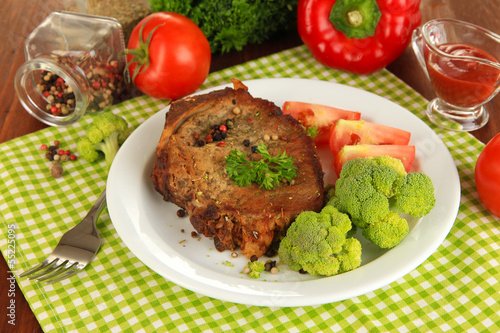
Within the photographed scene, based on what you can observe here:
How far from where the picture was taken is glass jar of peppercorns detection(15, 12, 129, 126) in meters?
3.58

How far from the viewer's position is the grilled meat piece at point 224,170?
270 centimetres

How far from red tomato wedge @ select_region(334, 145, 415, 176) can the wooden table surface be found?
0.84 metres

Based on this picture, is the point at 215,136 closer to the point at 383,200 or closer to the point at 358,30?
the point at 383,200

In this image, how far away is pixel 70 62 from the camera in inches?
137

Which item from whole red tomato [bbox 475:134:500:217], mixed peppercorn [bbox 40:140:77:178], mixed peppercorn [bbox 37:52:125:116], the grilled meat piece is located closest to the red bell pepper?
the grilled meat piece

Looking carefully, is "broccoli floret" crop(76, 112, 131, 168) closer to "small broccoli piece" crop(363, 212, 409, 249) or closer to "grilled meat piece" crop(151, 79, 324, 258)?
"grilled meat piece" crop(151, 79, 324, 258)

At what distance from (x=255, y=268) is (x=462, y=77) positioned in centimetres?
187

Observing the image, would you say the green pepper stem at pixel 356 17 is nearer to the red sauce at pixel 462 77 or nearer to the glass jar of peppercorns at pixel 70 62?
the red sauce at pixel 462 77

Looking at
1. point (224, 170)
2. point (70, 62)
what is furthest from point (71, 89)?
point (224, 170)

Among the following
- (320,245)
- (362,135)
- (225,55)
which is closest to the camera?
(320,245)

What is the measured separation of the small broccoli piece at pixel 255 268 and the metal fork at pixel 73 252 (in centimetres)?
85

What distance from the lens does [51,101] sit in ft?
12.0

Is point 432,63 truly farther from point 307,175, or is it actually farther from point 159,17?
point 159,17

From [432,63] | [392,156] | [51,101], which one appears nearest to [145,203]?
[51,101]
